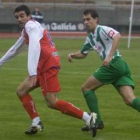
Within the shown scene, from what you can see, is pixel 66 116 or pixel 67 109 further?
pixel 66 116

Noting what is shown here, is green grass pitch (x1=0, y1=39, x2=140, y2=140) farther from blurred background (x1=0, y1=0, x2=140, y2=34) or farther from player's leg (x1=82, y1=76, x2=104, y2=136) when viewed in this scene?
blurred background (x1=0, y1=0, x2=140, y2=34)

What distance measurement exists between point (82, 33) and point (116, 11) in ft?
18.3

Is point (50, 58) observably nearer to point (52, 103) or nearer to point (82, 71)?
point (52, 103)

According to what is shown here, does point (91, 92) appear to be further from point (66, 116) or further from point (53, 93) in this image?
point (66, 116)

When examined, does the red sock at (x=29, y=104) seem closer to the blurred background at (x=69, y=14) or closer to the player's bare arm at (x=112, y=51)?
the player's bare arm at (x=112, y=51)

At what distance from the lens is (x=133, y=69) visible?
21250 millimetres

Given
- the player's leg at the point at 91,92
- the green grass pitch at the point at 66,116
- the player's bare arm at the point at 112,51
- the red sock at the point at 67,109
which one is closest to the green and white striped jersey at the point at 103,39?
the player's bare arm at the point at 112,51

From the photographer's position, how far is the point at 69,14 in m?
46.5

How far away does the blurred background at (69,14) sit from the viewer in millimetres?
43875

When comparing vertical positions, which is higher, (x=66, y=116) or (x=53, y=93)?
(x=53, y=93)

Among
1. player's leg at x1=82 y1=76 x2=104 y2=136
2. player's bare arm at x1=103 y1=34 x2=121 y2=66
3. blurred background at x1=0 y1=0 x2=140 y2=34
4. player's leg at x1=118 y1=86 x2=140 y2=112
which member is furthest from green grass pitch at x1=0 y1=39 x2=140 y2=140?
blurred background at x1=0 y1=0 x2=140 y2=34

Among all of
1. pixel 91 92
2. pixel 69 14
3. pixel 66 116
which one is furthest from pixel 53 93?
pixel 69 14

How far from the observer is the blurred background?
4388 cm

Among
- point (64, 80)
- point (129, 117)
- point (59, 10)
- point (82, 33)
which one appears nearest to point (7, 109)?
point (129, 117)
